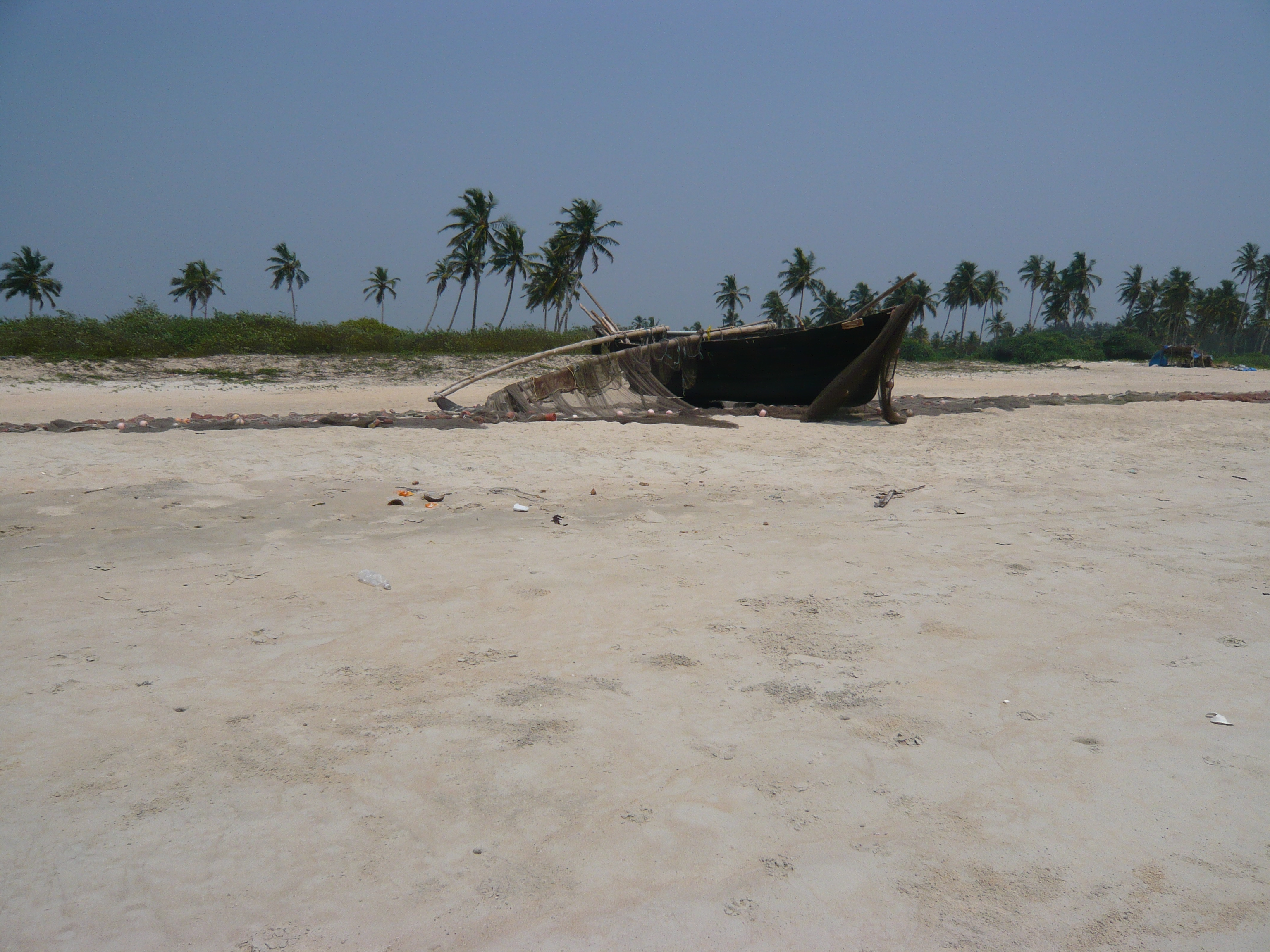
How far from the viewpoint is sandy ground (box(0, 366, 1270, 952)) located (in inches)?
78.0

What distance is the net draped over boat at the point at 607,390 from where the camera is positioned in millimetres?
10195

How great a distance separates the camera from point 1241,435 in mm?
10016

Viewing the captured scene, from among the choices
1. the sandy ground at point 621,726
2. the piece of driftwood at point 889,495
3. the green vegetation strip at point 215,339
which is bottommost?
the sandy ground at point 621,726

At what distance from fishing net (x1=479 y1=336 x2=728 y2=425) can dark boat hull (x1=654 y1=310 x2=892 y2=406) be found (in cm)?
17

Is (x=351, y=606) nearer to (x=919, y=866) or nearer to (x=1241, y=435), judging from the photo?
(x=919, y=866)

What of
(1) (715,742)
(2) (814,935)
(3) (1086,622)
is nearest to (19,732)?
(1) (715,742)

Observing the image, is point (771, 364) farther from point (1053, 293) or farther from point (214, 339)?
point (1053, 293)

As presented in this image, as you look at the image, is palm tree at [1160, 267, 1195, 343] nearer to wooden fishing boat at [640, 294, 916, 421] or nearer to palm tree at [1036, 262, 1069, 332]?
palm tree at [1036, 262, 1069, 332]

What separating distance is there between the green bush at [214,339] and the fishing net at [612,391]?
1246 cm

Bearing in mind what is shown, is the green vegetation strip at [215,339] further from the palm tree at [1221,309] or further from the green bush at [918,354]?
the palm tree at [1221,309]

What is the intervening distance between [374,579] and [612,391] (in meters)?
7.30

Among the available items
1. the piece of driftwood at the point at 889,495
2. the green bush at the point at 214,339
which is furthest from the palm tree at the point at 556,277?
the piece of driftwood at the point at 889,495

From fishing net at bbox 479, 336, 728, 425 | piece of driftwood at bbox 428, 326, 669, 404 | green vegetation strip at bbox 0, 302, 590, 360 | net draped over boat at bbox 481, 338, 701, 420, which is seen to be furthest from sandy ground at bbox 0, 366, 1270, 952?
green vegetation strip at bbox 0, 302, 590, 360

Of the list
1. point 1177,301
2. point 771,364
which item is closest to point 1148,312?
point 1177,301
